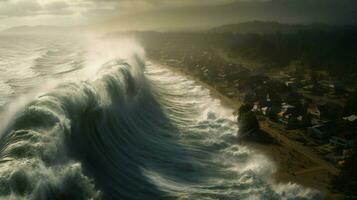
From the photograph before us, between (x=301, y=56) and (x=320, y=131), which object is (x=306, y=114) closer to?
(x=320, y=131)

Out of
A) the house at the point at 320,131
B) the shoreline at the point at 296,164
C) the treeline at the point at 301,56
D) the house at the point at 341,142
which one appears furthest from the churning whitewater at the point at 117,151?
the treeline at the point at 301,56

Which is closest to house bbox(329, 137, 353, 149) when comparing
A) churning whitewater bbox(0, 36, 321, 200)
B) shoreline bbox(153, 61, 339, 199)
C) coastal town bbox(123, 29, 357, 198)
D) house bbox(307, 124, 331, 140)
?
coastal town bbox(123, 29, 357, 198)

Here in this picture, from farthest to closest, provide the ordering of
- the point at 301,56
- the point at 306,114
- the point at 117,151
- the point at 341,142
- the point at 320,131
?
1. the point at 301,56
2. the point at 306,114
3. the point at 320,131
4. the point at 341,142
5. the point at 117,151

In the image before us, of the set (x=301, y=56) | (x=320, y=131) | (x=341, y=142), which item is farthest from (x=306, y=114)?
(x=301, y=56)

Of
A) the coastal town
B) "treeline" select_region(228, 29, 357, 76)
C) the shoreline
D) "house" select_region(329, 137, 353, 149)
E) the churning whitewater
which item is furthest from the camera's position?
"treeline" select_region(228, 29, 357, 76)

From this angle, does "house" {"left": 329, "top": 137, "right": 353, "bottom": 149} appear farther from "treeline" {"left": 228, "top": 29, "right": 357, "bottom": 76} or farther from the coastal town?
"treeline" {"left": 228, "top": 29, "right": 357, "bottom": 76}

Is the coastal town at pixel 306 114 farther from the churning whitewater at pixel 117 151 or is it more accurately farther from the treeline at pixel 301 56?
the treeline at pixel 301 56
